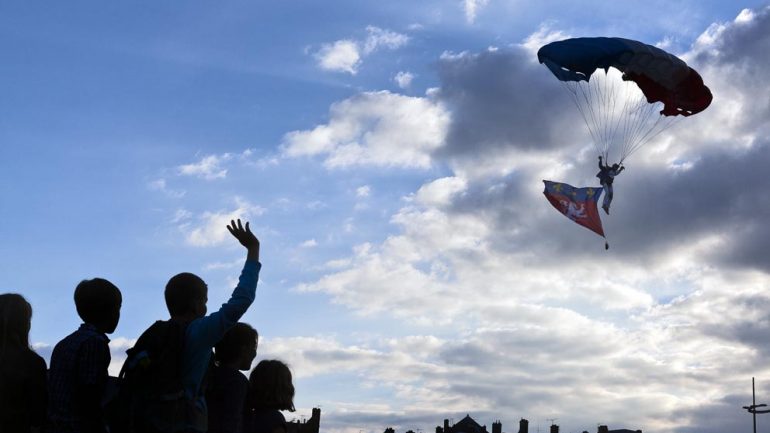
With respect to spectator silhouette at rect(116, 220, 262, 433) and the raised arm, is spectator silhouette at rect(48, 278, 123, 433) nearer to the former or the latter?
spectator silhouette at rect(116, 220, 262, 433)

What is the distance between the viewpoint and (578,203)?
26656 millimetres

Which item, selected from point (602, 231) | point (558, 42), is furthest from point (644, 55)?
point (602, 231)

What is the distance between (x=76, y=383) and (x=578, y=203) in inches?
853

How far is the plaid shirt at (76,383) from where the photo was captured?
20.5 ft

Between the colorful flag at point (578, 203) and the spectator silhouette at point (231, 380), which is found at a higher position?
the colorful flag at point (578, 203)

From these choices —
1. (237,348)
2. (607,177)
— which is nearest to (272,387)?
(237,348)

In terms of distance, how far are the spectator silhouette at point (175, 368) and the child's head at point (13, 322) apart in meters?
1.02

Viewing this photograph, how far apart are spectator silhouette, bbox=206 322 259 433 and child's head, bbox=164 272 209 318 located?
0.64m

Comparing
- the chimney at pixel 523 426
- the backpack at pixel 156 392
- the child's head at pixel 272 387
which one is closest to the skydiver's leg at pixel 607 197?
the child's head at pixel 272 387

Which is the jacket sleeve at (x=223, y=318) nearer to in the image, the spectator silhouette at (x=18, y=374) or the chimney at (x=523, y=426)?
the spectator silhouette at (x=18, y=374)

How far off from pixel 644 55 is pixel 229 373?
2149 cm

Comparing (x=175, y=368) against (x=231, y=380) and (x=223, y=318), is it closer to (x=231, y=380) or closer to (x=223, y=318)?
(x=223, y=318)

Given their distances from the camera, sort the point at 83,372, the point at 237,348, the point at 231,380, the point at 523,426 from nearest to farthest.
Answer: the point at 83,372 → the point at 231,380 → the point at 237,348 → the point at 523,426

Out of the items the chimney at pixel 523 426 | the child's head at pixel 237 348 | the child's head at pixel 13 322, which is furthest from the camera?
the chimney at pixel 523 426
